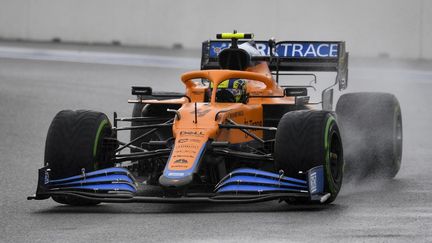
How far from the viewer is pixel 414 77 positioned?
24.0 m

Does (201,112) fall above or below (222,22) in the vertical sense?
above

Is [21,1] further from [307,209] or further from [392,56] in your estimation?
[307,209]

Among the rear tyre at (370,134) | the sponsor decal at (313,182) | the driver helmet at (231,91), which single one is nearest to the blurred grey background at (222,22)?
the rear tyre at (370,134)

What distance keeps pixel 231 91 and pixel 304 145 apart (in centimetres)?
174

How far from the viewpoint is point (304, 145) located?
980 centimetres

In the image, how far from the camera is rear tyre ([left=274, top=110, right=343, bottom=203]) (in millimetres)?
9781

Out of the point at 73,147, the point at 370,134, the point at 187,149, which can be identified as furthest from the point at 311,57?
the point at 73,147

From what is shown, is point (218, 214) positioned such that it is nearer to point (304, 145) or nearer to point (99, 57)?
point (304, 145)

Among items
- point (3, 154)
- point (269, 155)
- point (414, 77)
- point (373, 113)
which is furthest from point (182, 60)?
point (269, 155)

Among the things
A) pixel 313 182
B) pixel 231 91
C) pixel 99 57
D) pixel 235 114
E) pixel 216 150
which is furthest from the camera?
pixel 99 57

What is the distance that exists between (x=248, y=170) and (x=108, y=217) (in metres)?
→ 1.28

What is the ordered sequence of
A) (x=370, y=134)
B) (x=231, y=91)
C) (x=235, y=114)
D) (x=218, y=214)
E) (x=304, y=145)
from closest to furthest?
(x=218, y=214) → (x=304, y=145) → (x=235, y=114) → (x=231, y=91) → (x=370, y=134)

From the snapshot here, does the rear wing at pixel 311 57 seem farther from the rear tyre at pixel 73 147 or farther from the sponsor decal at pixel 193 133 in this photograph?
the rear tyre at pixel 73 147

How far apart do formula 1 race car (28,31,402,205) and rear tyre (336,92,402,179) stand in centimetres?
15
